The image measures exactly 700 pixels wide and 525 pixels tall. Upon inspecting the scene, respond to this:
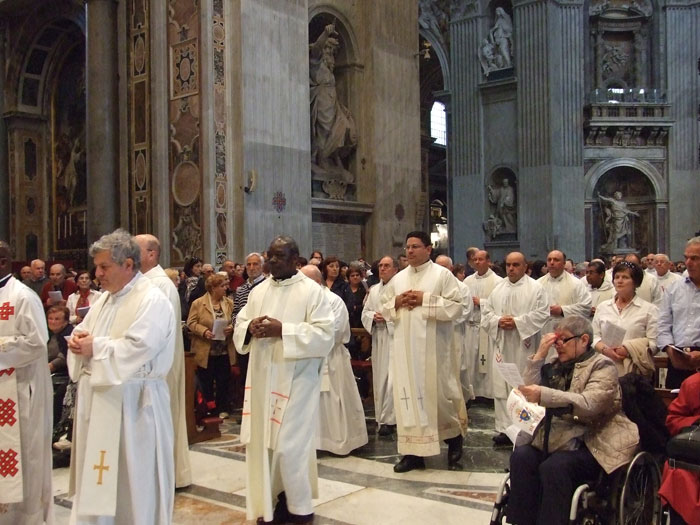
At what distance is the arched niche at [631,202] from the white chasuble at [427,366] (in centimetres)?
1830

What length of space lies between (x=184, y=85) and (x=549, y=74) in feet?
42.5

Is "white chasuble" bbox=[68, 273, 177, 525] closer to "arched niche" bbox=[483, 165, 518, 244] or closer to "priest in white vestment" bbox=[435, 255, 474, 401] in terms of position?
"priest in white vestment" bbox=[435, 255, 474, 401]

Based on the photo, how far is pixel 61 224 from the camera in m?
17.6

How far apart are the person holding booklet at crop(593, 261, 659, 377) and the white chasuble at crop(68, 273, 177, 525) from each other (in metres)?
3.13

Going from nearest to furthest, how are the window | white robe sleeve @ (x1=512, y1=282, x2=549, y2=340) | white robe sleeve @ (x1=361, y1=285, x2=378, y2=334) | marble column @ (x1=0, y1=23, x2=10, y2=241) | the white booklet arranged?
white robe sleeve @ (x1=512, y1=282, x2=549, y2=340)
the white booklet
white robe sleeve @ (x1=361, y1=285, x2=378, y2=334)
marble column @ (x1=0, y1=23, x2=10, y2=241)
the window

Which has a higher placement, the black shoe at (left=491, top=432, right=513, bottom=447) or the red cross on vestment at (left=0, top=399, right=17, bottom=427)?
the red cross on vestment at (left=0, top=399, right=17, bottom=427)

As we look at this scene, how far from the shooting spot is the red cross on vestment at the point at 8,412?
455cm

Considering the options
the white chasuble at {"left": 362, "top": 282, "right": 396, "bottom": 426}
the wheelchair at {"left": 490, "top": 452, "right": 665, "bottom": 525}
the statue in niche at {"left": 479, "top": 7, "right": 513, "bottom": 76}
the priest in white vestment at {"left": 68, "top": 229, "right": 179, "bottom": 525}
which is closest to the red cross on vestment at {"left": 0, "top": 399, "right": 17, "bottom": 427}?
the priest in white vestment at {"left": 68, "top": 229, "right": 179, "bottom": 525}

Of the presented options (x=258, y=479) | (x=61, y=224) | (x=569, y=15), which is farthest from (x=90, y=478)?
(x=569, y=15)

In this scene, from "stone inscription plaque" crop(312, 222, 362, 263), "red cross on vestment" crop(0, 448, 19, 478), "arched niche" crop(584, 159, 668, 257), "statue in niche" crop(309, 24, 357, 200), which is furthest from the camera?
"arched niche" crop(584, 159, 668, 257)

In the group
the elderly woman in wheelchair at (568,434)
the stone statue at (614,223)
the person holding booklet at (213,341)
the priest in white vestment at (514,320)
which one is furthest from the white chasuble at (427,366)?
the stone statue at (614,223)

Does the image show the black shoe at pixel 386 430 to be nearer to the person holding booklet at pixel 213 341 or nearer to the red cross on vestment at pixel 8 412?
the person holding booklet at pixel 213 341

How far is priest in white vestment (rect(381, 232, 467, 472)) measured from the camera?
637cm

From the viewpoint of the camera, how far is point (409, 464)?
21.2 ft
